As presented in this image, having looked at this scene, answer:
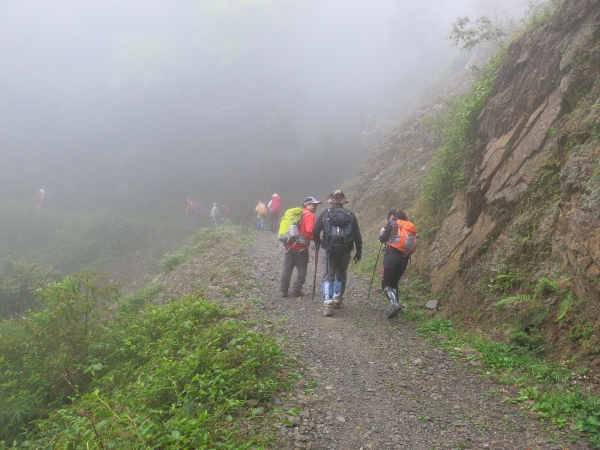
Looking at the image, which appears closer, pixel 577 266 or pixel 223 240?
pixel 577 266

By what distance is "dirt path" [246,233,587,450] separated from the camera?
3.82 meters

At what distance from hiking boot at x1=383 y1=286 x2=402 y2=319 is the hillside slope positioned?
938 millimetres

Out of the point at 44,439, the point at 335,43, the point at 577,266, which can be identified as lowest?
the point at 44,439

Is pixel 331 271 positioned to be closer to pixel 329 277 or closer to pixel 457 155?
pixel 329 277

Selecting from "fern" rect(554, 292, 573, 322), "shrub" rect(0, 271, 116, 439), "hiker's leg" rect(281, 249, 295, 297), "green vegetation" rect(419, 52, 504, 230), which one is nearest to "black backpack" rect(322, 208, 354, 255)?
"hiker's leg" rect(281, 249, 295, 297)

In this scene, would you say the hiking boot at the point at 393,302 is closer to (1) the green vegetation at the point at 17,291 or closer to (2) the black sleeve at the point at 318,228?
(2) the black sleeve at the point at 318,228

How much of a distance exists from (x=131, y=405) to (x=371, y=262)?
8652mm

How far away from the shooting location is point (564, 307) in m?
5.11

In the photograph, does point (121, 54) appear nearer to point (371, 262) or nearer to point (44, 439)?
point (371, 262)

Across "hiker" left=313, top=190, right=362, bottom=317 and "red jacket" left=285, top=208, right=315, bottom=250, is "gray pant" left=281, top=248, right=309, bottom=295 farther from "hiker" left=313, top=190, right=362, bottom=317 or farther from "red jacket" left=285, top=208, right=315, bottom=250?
"hiker" left=313, top=190, right=362, bottom=317

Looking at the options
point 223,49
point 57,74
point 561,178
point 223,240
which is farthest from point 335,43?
point 561,178

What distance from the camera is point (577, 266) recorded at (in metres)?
5.20

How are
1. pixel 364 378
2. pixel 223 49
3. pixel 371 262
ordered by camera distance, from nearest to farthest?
pixel 364 378, pixel 371 262, pixel 223 49

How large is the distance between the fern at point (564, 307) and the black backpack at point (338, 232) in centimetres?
339
